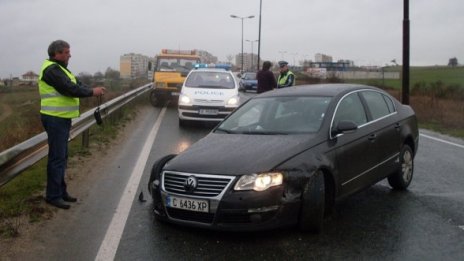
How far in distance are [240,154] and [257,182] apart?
49 centimetres

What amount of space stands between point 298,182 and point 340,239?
718 mm

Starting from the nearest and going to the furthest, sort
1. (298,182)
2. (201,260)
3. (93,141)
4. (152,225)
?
(201,260) < (298,182) < (152,225) < (93,141)

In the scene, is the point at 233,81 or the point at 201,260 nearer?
Result: the point at 201,260

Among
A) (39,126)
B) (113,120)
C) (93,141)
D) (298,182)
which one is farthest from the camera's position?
(113,120)

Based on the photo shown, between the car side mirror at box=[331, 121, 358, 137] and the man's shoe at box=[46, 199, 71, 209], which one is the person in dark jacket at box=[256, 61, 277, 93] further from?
the man's shoe at box=[46, 199, 71, 209]

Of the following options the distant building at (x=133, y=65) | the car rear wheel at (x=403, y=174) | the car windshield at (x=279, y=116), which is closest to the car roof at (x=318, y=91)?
the car windshield at (x=279, y=116)

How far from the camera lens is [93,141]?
11227 millimetres

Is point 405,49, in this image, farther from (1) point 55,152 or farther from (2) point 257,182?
(2) point 257,182

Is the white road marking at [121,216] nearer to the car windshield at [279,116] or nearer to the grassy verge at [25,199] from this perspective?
the grassy verge at [25,199]

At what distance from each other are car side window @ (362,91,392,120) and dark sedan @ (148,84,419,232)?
0.02m

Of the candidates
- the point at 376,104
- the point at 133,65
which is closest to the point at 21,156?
the point at 376,104

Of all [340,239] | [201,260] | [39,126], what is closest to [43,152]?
[201,260]

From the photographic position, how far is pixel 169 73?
21516 millimetres

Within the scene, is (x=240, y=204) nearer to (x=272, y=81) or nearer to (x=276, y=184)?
(x=276, y=184)
